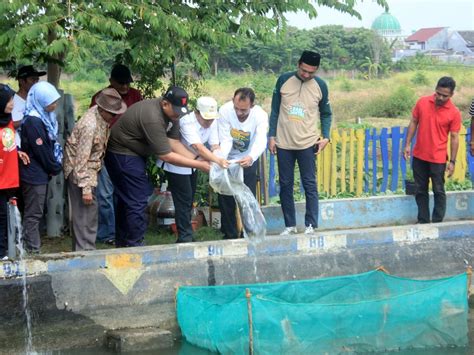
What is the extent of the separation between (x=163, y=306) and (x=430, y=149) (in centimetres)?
362

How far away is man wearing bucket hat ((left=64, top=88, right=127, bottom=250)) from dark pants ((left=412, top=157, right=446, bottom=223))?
3609mm

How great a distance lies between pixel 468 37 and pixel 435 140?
89.6 metres

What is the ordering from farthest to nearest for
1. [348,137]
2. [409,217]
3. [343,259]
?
[348,137] → [409,217] → [343,259]

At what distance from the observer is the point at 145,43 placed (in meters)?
8.12

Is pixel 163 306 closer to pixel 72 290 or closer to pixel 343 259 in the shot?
pixel 72 290

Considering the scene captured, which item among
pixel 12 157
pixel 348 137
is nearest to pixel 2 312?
pixel 12 157

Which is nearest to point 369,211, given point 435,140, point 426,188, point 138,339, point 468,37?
point 426,188

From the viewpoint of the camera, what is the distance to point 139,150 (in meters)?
7.71

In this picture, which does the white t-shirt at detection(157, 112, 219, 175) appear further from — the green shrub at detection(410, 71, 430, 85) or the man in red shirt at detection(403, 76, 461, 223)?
the green shrub at detection(410, 71, 430, 85)

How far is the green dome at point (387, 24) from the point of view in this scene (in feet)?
389

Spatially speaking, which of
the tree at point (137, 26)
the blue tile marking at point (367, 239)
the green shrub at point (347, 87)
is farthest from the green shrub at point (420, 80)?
the blue tile marking at point (367, 239)

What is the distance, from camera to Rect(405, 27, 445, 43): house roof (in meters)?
106

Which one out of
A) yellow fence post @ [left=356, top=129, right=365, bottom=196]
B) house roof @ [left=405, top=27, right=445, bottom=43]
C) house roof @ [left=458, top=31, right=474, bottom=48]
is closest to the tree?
yellow fence post @ [left=356, top=129, right=365, bottom=196]

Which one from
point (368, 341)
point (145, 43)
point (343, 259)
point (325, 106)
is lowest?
point (368, 341)
